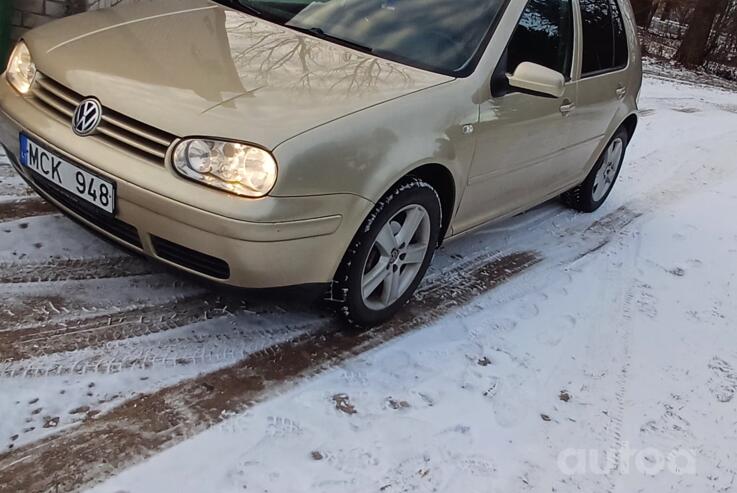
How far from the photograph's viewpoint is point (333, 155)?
8.60 ft

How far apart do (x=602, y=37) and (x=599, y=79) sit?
313 millimetres

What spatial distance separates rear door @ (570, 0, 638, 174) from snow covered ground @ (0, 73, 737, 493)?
89 cm

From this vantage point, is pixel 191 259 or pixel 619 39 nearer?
pixel 191 259

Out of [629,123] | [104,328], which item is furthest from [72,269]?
[629,123]

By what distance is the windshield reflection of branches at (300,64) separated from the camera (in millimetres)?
2891

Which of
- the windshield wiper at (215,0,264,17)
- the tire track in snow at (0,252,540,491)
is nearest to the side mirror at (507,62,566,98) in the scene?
the tire track in snow at (0,252,540,491)

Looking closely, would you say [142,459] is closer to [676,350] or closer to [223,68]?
[223,68]

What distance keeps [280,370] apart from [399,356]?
1.75 ft

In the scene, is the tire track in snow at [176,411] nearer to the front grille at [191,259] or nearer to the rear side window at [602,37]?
the front grille at [191,259]

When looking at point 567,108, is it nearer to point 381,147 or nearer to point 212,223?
point 381,147

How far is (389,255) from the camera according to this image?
3121 mm

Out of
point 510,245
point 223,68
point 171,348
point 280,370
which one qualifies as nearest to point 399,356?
point 280,370

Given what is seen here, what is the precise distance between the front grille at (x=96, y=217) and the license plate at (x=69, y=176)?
3 centimetres

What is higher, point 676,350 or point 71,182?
point 71,182
